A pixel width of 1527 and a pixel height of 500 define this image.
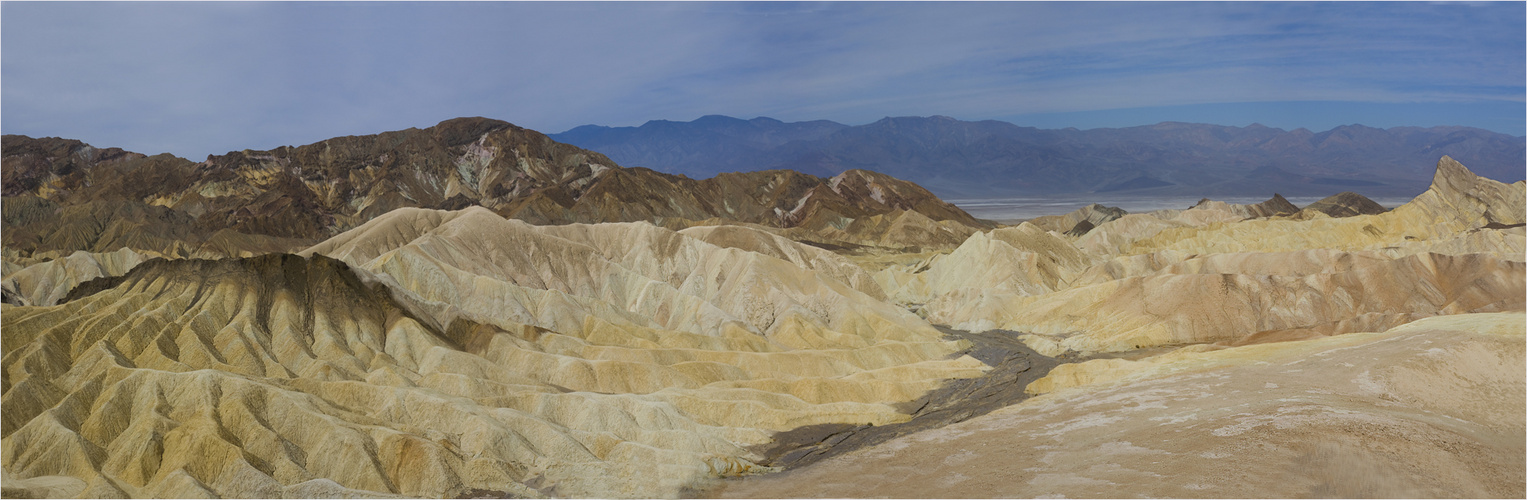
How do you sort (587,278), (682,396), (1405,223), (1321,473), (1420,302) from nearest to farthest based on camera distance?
(1321,473), (682,396), (1420,302), (587,278), (1405,223)

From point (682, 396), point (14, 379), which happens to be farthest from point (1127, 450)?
point (14, 379)

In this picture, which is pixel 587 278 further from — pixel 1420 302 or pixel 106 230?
pixel 106 230

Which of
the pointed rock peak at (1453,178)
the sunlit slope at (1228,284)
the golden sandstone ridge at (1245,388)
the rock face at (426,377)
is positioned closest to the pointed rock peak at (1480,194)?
the pointed rock peak at (1453,178)

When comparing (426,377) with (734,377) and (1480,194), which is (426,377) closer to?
(734,377)

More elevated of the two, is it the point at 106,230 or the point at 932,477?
the point at 106,230

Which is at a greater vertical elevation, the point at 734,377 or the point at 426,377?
the point at 426,377

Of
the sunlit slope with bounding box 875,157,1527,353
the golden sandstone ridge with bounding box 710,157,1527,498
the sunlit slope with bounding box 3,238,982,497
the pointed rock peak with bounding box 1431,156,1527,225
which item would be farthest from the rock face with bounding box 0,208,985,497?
the pointed rock peak with bounding box 1431,156,1527,225

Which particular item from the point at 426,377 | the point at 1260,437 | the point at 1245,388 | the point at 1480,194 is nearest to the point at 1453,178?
the point at 1480,194
